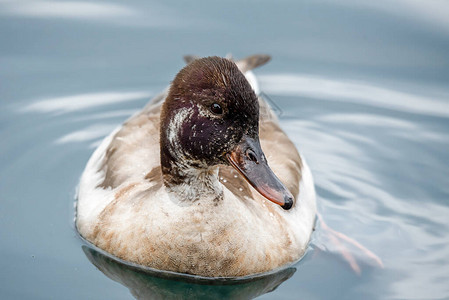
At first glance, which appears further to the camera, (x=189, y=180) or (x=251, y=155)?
(x=189, y=180)

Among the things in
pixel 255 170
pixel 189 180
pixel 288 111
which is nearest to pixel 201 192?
pixel 189 180

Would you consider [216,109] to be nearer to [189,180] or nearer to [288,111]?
[189,180]

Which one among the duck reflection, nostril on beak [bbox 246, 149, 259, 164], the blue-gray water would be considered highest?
nostril on beak [bbox 246, 149, 259, 164]

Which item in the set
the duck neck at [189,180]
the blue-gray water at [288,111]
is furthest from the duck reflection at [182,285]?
the duck neck at [189,180]

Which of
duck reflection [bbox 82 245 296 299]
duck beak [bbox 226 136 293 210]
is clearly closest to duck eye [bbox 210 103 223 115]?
duck beak [bbox 226 136 293 210]

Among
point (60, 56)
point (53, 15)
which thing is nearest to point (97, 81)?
point (60, 56)

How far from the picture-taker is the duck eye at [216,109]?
6.12m

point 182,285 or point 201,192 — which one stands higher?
point 201,192

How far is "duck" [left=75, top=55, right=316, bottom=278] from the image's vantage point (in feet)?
20.3

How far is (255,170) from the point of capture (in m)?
6.27

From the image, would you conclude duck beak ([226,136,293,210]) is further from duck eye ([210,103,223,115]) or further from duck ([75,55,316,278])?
duck eye ([210,103,223,115])

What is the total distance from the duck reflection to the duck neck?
0.70m

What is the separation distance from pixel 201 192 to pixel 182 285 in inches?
32.1

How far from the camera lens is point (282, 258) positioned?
277 inches
